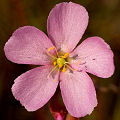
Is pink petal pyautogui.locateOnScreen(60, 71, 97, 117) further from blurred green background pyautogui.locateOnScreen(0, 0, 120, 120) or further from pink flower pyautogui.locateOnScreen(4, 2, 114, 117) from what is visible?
blurred green background pyautogui.locateOnScreen(0, 0, 120, 120)

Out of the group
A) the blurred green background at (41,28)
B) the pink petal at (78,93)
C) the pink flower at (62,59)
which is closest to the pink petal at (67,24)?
the pink flower at (62,59)

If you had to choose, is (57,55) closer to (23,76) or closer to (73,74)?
(73,74)

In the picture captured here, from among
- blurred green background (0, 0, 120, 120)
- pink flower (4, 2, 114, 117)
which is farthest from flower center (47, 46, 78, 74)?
blurred green background (0, 0, 120, 120)

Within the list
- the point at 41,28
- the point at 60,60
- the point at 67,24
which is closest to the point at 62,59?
the point at 60,60

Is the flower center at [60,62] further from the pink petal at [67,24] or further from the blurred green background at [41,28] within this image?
the blurred green background at [41,28]

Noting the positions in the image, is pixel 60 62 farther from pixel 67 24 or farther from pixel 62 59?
pixel 67 24
